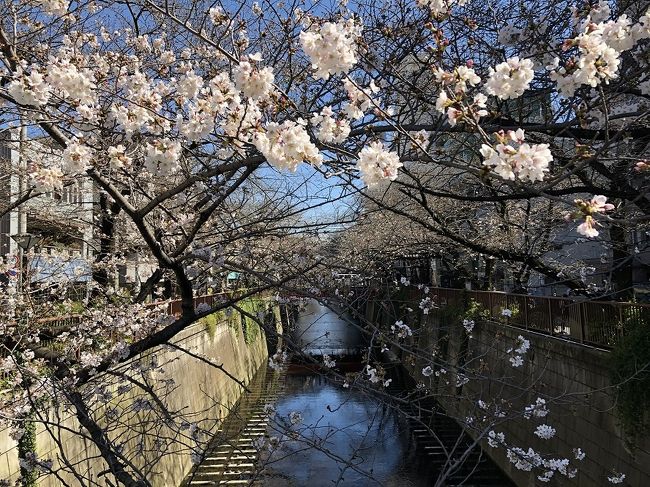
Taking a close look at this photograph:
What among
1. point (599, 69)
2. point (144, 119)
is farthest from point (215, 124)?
point (599, 69)

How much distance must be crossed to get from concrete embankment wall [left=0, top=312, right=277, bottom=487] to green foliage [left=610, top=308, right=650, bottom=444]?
5.31m

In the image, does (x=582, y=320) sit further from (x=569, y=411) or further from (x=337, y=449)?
(x=337, y=449)

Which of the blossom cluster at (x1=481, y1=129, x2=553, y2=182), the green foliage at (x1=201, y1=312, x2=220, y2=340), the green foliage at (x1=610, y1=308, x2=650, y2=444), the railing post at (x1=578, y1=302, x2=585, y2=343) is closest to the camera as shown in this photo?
the blossom cluster at (x1=481, y1=129, x2=553, y2=182)

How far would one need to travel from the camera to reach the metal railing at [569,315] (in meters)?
8.60

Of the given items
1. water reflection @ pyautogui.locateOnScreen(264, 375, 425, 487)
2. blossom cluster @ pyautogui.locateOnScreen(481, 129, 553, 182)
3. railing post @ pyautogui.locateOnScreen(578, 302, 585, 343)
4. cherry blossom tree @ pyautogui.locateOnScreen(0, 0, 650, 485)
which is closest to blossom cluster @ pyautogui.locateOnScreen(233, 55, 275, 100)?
cherry blossom tree @ pyautogui.locateOnScreen(0, 0, 650, 485)

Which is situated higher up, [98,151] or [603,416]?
[98,151]

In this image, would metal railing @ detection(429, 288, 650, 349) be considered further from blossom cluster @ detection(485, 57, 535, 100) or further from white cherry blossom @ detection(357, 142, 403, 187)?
white cherry blossom @ detection(357, 142, 403, 187)

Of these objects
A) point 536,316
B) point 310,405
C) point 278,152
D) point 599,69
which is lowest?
point 310,405

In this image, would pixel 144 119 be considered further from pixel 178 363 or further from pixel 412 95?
pixel 178 363

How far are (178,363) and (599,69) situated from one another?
42.7ft

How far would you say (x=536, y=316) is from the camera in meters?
12.3

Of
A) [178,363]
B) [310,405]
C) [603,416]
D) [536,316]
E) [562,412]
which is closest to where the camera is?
[603,416]

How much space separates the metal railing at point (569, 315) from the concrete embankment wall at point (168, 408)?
4.77 metres

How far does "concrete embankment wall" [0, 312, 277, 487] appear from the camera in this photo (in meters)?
6.10
